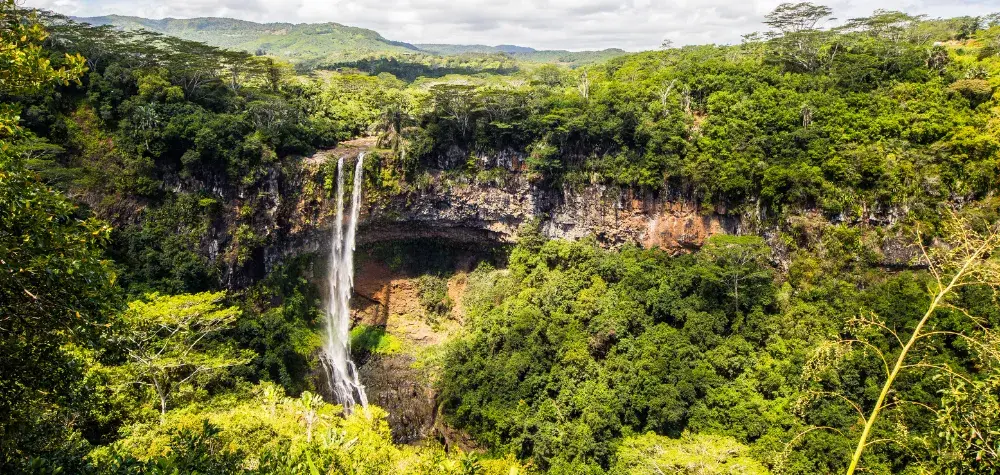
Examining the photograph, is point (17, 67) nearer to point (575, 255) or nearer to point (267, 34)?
point (575, 255)

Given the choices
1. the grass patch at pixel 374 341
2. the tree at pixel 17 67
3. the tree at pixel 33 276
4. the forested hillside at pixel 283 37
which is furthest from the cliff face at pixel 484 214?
the forested hillside at pixel 283 37

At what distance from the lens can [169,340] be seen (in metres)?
15.7

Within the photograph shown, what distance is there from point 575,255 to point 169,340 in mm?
16663

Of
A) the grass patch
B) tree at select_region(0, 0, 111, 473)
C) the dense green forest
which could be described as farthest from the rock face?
tree at select_region(0, 0, 111, 473)

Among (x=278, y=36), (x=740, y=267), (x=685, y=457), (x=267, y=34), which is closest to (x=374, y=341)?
(x=740, y=267)

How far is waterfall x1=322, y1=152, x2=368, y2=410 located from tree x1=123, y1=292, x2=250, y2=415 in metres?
7.67

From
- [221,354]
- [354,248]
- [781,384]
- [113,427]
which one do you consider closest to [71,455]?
[113,427]

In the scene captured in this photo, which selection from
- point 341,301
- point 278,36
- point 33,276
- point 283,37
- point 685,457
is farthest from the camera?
point 278,36

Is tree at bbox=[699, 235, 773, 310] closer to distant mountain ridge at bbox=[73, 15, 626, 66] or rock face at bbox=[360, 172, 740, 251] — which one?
rock face at bbox=[360, 172, 740, 251]

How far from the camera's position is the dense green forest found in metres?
14.0

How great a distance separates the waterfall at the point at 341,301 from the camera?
81.9 feet

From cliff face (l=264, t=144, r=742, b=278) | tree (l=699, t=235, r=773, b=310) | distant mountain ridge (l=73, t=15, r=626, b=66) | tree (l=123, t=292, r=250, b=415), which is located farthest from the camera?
distant mountain ridge (l=73, t=15, r=626, b=66)

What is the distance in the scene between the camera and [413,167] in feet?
87.7

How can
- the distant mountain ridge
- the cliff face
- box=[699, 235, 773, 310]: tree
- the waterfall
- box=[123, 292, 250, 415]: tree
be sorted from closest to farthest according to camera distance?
box=[123, 292, 250, 415]: tree
box=[699, 235, 773, 310]: tree
the cliff face
the waterfall
the distant mountain ridge
